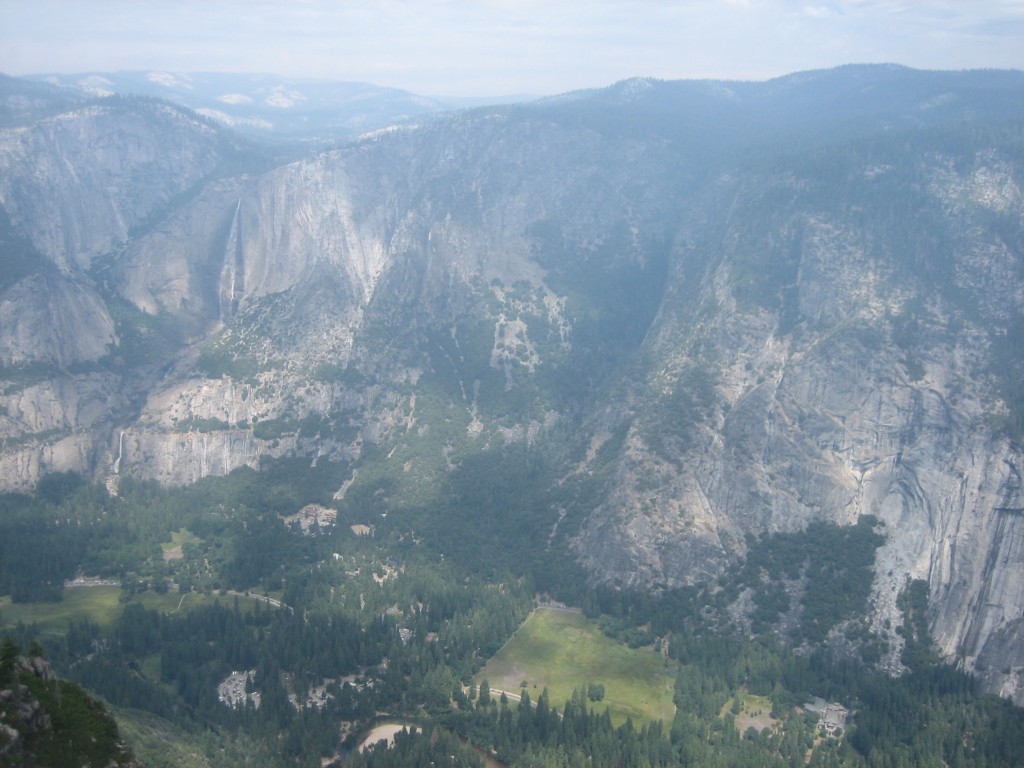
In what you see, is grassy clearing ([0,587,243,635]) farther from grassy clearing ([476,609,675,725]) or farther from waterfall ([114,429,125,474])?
grassy clearing ([476,609,675,725])

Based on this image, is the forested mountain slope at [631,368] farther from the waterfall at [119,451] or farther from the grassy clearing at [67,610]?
the grassy clearing at [67,610]

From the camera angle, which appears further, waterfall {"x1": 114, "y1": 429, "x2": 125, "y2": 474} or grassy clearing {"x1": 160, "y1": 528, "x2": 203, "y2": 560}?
waterfall {"x1": 114, "y1": 429, "x2": 125, "y2": 474}

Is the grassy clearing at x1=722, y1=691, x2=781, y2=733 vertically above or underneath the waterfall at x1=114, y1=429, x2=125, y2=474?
underneath

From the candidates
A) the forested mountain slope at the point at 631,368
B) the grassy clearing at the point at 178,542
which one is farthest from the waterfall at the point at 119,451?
the grassy clearing at the point at 178,542

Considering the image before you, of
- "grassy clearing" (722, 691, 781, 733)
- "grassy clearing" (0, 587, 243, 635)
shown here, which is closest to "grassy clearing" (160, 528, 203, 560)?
"grassy clearing" (0, 587, 243, 635)

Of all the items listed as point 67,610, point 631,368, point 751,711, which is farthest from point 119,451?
point 751,711
